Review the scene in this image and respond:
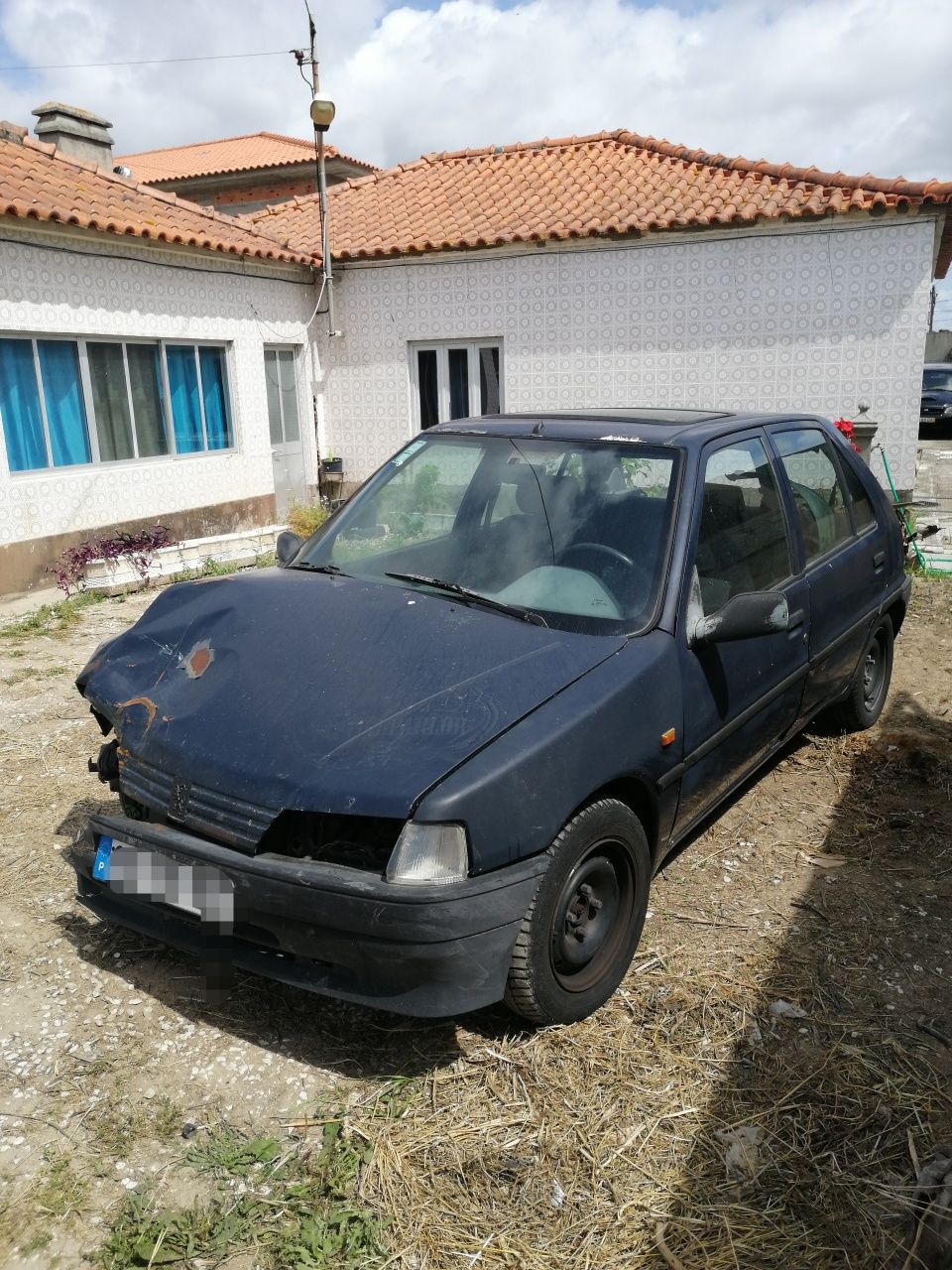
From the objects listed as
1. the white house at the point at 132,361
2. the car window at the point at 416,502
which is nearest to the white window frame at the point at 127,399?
the white house at the point at 132,361

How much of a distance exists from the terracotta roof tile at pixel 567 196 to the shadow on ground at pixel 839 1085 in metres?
9.44

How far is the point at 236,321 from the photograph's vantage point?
12070 millimetres

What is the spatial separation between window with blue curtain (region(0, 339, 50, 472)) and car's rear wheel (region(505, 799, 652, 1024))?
8357 mm

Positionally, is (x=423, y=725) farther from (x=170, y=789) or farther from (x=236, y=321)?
(x=236, y=321)

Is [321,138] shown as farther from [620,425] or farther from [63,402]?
[620,425]

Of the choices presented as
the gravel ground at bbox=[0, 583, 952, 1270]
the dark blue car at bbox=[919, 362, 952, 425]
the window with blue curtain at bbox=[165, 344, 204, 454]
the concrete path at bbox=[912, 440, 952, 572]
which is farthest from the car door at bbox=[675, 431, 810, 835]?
the dark blue car at bbox=[919, 362, 952, 425]

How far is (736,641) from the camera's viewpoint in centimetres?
339

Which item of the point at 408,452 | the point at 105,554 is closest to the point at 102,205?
the point at 105,554

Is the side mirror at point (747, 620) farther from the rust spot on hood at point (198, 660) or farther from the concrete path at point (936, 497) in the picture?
the concrete path at point (936, 497)

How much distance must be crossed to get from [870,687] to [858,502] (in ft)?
3.62

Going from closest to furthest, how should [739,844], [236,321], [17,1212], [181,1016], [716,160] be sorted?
1. [17,1212]
2. [181,1016]
3. [739,844]
4. [236,321]
5. [716,160]

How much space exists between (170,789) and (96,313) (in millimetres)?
8717

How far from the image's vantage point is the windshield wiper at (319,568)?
12.1 feet

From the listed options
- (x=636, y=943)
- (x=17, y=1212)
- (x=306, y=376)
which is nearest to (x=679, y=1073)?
(x=636, y=943)
